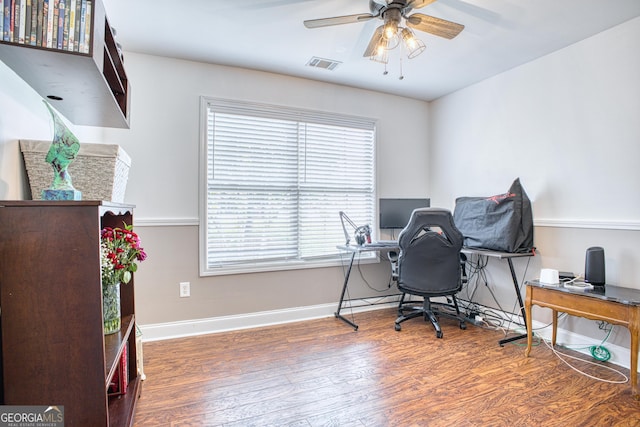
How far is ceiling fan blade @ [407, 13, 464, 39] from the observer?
6.20 ft

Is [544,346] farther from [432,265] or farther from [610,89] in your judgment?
[610,89]

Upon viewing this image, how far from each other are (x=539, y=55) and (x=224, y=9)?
2618 millimetres

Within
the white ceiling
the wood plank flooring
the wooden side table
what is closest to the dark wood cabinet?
the wood plank flooring

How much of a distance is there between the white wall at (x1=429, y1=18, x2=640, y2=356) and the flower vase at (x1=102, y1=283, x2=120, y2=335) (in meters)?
3.20

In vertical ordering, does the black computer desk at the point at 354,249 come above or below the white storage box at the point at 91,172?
below

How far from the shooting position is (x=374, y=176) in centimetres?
371

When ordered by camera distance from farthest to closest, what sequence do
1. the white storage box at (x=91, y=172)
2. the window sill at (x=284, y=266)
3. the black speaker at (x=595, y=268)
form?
the window sill at (x=284, y=266), the black speaker at (x=595, y=268), the white storage box at (x=91, y=172)

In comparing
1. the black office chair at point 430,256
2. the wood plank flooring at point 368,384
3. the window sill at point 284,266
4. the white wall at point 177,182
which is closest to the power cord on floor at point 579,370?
the wood plank flooring at point 368,384

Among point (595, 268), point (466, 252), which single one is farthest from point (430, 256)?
point (595, 268)

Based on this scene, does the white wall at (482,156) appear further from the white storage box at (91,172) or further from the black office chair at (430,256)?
the white storage box at (91,172)

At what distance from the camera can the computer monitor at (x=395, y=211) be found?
3.59 m

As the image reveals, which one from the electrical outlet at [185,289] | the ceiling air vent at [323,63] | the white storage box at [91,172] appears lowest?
the electrical outlet at [185,289]

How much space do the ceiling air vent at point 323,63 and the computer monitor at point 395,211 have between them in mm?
1470

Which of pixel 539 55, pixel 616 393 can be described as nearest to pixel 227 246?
pixel 616 393
